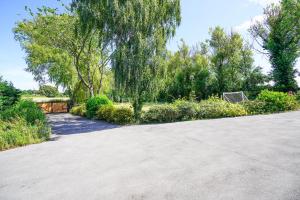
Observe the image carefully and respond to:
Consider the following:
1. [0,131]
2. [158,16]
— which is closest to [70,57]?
[158,16]

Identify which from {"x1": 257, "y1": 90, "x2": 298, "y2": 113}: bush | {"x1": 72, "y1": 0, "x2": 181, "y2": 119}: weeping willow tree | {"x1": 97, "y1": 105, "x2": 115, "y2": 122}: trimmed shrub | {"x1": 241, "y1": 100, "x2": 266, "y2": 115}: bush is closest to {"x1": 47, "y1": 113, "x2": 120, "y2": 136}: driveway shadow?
{"x1": 97, "y1": 105, "x2": 115, "y2": 122}: trimmed shrub

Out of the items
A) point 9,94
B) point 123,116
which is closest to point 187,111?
point 123,116

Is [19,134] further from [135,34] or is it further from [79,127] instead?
[135,34]

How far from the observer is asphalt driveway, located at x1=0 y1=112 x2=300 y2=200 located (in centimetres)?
441

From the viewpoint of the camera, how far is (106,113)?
18.3m

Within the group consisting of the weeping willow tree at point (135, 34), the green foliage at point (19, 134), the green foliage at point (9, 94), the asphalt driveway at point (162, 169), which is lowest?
the asphalt driveway at point (162, 169)

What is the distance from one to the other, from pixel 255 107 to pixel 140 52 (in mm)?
8551

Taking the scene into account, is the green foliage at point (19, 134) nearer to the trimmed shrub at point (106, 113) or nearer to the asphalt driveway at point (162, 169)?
the asphalt driveway at point (162, 169)

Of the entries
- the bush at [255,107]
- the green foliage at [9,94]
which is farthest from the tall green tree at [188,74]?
the green foliage at [9,94]

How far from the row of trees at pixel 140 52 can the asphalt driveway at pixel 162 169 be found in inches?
259

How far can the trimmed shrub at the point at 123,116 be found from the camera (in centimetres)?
1565

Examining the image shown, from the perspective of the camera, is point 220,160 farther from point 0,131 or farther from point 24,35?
point 24,35

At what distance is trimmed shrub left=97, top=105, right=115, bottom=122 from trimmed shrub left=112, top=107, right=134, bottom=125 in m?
0.53

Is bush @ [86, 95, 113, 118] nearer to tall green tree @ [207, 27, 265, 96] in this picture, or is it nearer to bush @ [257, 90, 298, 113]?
bush @ [257, 90, 298, 113]
